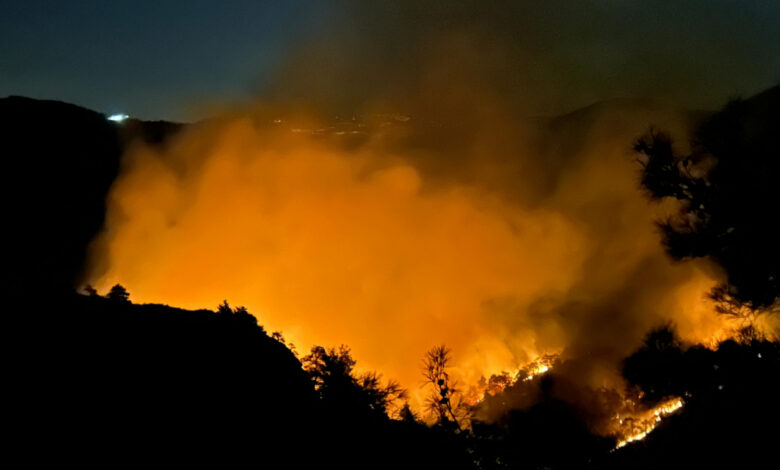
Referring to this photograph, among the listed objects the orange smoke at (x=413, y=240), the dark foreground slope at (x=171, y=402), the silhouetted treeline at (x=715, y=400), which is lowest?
the silhouetted treeline at (x=715, y=400)

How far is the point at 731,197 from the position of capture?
19.7 meters

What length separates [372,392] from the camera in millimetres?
27750

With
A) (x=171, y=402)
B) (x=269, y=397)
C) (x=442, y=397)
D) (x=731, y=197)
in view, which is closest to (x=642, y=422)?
(x=442, y=397)

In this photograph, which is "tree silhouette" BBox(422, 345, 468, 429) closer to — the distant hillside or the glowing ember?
the glowing ember

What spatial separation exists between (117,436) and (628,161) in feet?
242

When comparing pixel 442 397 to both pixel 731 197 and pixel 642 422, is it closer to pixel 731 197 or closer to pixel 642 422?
pixel 642 422

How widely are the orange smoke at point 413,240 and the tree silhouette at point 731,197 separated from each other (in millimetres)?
23135

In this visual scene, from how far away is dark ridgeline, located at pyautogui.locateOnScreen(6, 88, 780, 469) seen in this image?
11094 millimetres

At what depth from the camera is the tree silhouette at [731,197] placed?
1961 centimetres

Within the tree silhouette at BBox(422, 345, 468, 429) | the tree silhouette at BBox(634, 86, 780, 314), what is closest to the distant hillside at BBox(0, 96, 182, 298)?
the tree silhouette at BBox(422, 345, 468, 429)

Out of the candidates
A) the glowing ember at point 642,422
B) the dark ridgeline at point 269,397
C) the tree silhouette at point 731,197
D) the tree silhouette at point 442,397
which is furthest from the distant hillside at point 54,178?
the tree silhouette at point 731,197

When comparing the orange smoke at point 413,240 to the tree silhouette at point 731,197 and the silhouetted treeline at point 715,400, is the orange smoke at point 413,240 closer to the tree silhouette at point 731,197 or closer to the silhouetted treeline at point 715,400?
the silhouetted treeline at point 715,400

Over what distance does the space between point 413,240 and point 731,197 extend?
56545 mm

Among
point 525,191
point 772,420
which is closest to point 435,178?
point 525,191
